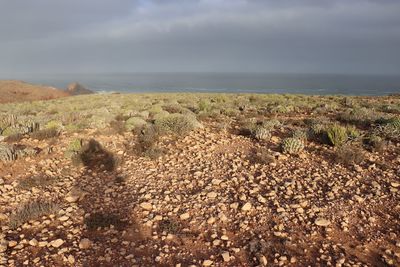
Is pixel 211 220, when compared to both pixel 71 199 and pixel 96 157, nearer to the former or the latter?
pixel 71 199

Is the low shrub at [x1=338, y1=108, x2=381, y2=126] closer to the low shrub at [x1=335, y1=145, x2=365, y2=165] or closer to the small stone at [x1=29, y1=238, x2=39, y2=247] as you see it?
the low shrub at [x1=335, y1=145, x2=365, y2=165]

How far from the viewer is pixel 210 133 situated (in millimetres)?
10844

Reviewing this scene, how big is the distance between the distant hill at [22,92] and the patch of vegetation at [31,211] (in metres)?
48.0

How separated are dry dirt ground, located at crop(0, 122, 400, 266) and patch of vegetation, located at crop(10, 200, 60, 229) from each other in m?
0.11

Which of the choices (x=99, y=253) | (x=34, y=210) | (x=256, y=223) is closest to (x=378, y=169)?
(x=256, y=223)

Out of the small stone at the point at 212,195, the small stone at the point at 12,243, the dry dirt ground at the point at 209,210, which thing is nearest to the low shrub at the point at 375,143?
the dry dirt ground at the point at 209,210

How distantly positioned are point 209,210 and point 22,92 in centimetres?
5494

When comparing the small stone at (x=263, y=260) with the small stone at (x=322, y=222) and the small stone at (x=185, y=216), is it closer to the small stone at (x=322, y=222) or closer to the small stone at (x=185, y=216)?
the small stone at (x=322, y=222)

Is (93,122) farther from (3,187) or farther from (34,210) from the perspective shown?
(34,210)

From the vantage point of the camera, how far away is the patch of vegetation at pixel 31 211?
228 inches

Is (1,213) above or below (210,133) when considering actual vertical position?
below

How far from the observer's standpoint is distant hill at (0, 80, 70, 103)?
4947 cm

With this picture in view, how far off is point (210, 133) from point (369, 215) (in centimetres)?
589

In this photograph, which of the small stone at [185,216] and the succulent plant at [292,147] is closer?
the small stone at [185,216]
